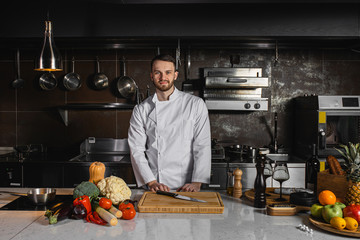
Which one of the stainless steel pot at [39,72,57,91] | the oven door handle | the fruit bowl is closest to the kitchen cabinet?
the oven door handle

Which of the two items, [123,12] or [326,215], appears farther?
[123,12]

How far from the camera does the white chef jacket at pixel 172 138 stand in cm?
260

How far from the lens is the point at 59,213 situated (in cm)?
149

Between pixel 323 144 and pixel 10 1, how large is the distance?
341 centimetres

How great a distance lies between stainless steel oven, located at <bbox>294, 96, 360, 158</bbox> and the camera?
11.2 feet

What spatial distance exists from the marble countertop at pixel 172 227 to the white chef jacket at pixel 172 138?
965mm

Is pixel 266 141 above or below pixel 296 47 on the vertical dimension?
below

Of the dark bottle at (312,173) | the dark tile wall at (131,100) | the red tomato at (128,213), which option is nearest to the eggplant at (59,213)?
the red tomato at (128,213)

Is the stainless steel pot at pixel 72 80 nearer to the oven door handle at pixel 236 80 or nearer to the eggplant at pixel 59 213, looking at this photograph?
the oven door handle at pixel 236 80

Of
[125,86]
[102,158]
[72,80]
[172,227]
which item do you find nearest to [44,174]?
[102,158]

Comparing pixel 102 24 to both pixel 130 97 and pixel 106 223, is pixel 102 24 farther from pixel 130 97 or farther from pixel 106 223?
pixel 106 223

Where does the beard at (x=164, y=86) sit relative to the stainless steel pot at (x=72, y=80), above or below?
below

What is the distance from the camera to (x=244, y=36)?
3.19m

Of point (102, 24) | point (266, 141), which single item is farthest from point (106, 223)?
point (266, 141)
